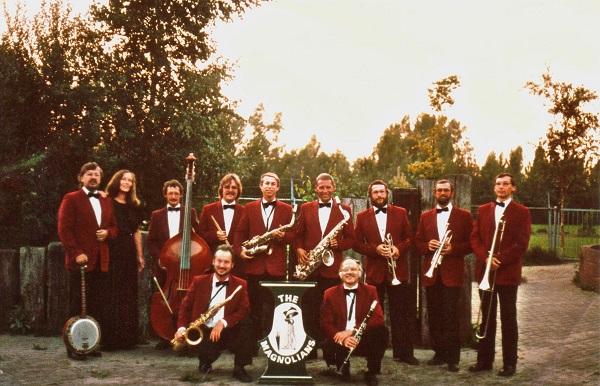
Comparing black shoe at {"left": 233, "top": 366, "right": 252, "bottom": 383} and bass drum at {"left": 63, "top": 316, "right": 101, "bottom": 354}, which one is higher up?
bass drum at {"left": 63, "top": 316, "right": 101, "bottom": 354}

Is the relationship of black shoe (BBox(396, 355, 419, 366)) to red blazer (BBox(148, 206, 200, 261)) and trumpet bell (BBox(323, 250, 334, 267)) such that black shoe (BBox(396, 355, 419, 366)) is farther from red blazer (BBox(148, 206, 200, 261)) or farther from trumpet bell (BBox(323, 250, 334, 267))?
red blazer (BBox(148, 206, 200, 261))

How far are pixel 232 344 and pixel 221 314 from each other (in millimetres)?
311

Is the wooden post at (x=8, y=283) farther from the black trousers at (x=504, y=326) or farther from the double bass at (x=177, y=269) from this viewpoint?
the black trousers at (x=504, y=326)

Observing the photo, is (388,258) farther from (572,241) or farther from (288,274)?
(572,241)

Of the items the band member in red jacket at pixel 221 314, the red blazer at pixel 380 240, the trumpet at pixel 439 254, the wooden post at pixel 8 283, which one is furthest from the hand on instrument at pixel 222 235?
the wooden post at pixel 8 283

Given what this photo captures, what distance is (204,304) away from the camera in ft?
22.3

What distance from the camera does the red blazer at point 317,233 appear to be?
24.5 ft

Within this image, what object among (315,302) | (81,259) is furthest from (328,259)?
(81,259)

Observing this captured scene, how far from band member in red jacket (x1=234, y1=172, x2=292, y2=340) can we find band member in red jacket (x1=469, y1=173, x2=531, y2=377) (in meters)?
2.04

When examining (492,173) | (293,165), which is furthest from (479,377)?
(293,165)

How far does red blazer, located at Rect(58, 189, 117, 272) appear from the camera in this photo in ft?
24.9

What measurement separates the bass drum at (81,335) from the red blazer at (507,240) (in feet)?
13.4

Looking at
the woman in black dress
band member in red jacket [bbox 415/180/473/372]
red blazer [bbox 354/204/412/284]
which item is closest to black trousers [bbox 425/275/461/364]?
band member in red jacket [bbox 415/180/473/372]

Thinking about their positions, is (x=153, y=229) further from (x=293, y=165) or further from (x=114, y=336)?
(x=293, y=165)
